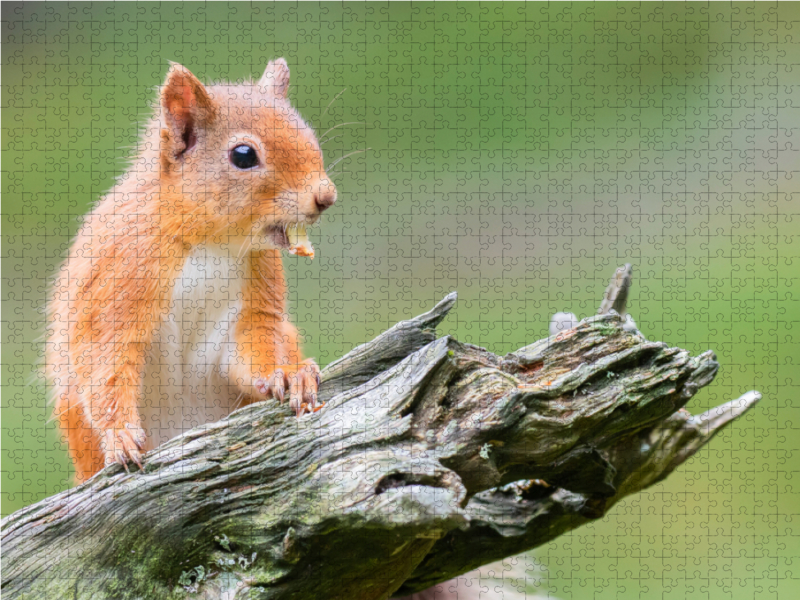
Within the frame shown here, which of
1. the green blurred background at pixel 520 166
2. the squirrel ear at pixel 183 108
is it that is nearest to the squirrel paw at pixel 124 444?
the squirrel ear at pixel 183 108

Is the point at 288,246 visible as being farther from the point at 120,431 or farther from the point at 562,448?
the point at 562,448

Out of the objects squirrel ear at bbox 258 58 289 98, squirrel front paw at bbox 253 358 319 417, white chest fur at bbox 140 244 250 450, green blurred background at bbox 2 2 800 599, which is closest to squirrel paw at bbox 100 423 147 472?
white chest fur at bbox 140 244 250 450

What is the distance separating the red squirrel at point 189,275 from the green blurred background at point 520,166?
339cm

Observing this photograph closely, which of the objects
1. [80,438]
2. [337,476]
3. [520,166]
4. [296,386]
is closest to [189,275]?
[296,386]

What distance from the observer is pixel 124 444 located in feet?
10.5

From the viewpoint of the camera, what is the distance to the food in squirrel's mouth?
3.34m

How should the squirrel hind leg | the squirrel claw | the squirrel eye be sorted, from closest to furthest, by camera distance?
the squirrel claw
the squirrel eye
the squirrel hind leg

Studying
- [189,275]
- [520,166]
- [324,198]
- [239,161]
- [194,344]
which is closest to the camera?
[324,198]

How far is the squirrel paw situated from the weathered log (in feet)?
0.25

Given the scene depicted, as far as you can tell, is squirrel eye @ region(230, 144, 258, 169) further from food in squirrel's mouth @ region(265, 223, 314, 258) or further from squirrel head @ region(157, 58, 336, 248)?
food in squirrel's mouth @ region(265, 223, 314, 258)

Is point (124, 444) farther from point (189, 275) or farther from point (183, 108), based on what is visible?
point (183, 108)

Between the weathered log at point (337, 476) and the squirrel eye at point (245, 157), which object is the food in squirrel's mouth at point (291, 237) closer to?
the squirrel eye at point (245, 157)

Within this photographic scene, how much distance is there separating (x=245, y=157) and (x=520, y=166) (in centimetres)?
696

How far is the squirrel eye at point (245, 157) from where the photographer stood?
3.28 meters
